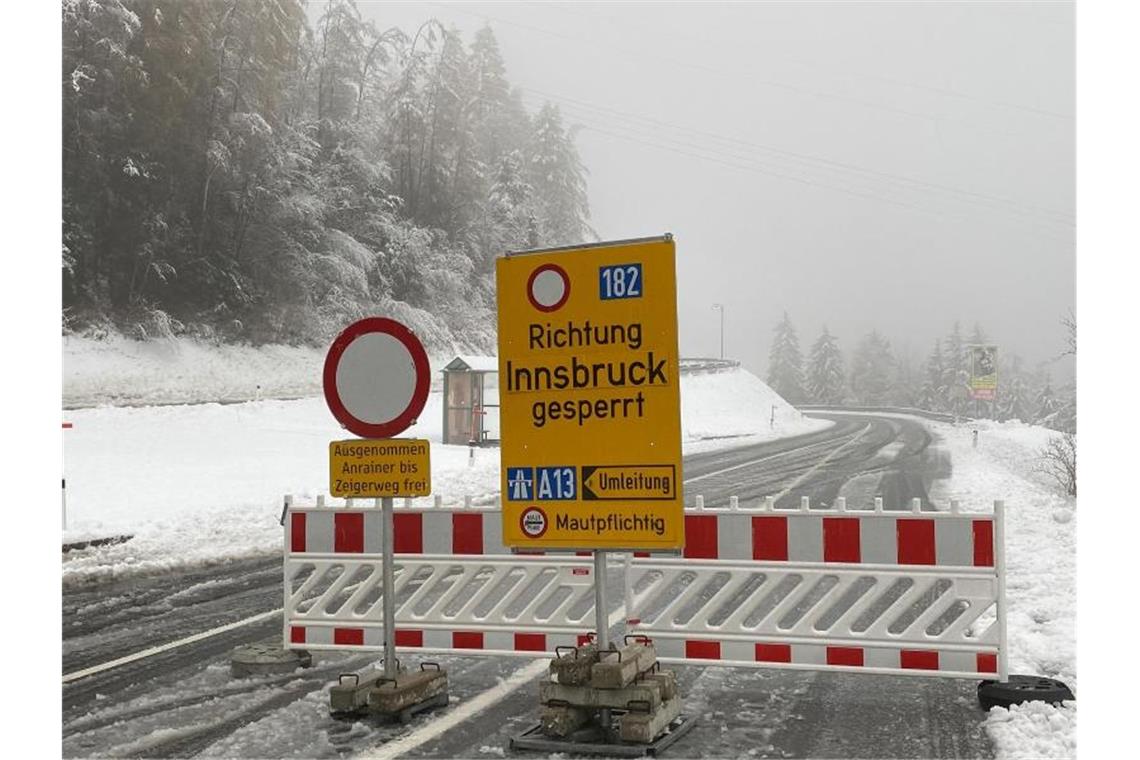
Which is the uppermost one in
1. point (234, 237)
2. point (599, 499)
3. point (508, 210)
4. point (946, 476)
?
point (508, 210)

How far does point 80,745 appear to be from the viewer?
4.93 meters

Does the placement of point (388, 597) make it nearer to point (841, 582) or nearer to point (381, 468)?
point (381, 468)

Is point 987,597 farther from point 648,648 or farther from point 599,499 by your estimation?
point 599,499

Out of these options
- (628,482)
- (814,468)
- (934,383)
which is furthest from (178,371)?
(934,383)

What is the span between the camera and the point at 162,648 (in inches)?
272

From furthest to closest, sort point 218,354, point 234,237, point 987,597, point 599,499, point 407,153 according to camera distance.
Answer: point 407,153 < point 234,237 < point 218,354 < point 987,597 < point 599,499

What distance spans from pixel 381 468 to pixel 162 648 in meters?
2.59

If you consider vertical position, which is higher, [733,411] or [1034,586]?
[733,411]

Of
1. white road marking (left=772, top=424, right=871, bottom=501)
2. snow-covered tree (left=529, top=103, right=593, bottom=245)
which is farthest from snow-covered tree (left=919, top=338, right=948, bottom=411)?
white road marking (left=772, top=424, right=871, bottom=501)

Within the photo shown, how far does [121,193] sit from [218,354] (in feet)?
24.3

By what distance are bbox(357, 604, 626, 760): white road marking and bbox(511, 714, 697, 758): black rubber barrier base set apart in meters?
0.45

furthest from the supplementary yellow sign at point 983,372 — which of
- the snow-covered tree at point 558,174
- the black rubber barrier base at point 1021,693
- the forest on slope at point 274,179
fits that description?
the black rubber barrier base at point 1021,693

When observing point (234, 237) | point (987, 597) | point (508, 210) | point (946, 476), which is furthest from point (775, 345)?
point (987, 597)

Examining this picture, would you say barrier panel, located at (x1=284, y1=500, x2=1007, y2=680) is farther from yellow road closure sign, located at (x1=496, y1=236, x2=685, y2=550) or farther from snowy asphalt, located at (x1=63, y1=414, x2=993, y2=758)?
yellow road closure sign, located at (x1=496, y1=236, x2=685, y2=550)
